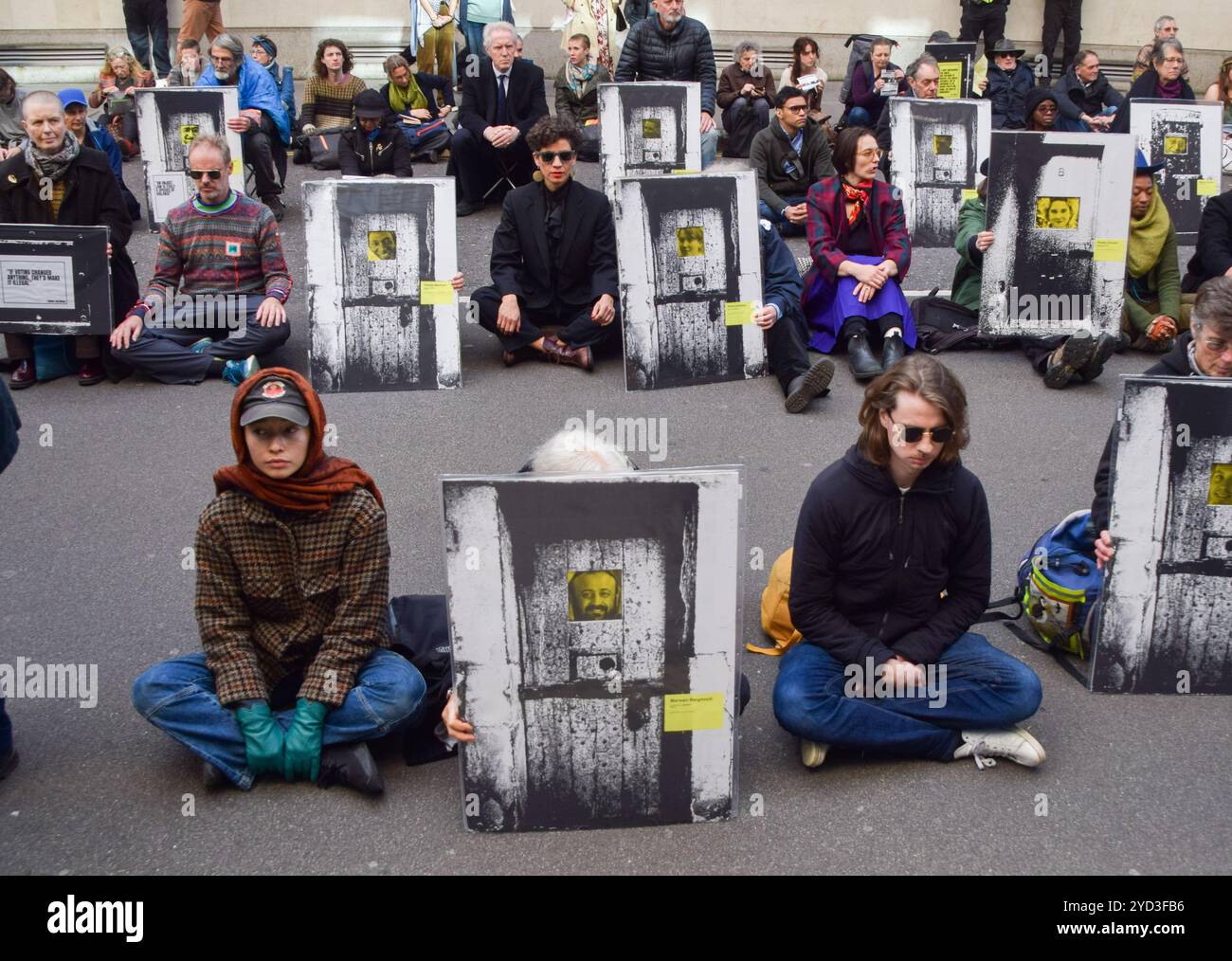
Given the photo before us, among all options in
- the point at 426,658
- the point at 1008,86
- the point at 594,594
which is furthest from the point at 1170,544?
the point at 1008,86

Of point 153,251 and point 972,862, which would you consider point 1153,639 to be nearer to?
point 972,862

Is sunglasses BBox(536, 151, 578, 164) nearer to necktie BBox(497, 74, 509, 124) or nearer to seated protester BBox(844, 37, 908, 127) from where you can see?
necktie BBox(497, 74, 509, 124)

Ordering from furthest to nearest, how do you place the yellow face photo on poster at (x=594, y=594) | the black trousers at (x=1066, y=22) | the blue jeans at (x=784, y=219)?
the black trousers at (x=1066, y=22) < the blue jeans at (x=784, y=219) < the yellow face photo on poster at (x=594, y=594)

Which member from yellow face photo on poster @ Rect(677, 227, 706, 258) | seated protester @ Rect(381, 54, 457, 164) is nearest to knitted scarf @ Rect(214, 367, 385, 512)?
yellow face photo on poster @ Rect(677, 227, 706, 258)

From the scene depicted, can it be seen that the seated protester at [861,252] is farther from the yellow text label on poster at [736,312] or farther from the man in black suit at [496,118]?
the man in black suit at [496,118]

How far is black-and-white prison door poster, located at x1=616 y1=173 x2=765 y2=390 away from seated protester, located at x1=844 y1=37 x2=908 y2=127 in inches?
255

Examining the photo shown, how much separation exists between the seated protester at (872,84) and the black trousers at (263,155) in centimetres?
577

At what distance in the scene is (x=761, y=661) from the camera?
500 centimetres

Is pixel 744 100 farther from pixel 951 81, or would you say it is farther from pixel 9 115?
pixel 9 115

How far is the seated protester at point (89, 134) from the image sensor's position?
375 inches

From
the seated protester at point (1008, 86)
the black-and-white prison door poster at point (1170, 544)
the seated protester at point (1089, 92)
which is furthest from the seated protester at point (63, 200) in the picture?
the seated protester at point (1008, 86)

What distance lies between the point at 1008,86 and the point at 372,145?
671 centimetres

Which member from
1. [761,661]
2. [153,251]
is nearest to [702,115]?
[153,251]

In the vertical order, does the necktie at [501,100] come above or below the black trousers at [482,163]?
above
